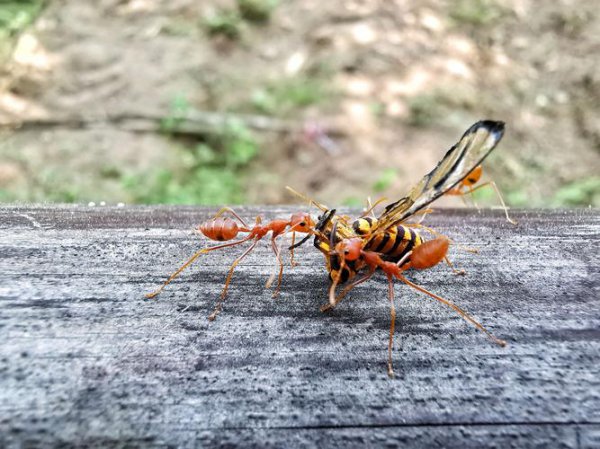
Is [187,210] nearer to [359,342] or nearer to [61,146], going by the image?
[359,342]

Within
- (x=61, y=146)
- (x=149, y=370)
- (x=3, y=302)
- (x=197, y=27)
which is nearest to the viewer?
(x=149, y=370)

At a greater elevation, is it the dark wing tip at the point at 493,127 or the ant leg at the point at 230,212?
→ the dark wing tip at the point at 493,127

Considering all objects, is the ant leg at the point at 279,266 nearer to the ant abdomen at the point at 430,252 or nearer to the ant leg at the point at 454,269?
the ant abdomen at the point at 430,252

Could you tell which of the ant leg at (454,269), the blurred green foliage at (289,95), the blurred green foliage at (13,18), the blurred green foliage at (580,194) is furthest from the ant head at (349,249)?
the blurred green foliage at (13,18)

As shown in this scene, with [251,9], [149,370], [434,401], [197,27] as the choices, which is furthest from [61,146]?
[434,401]

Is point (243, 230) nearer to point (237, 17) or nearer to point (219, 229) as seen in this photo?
point (219, 229)

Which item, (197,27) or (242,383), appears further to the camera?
(197,27)
